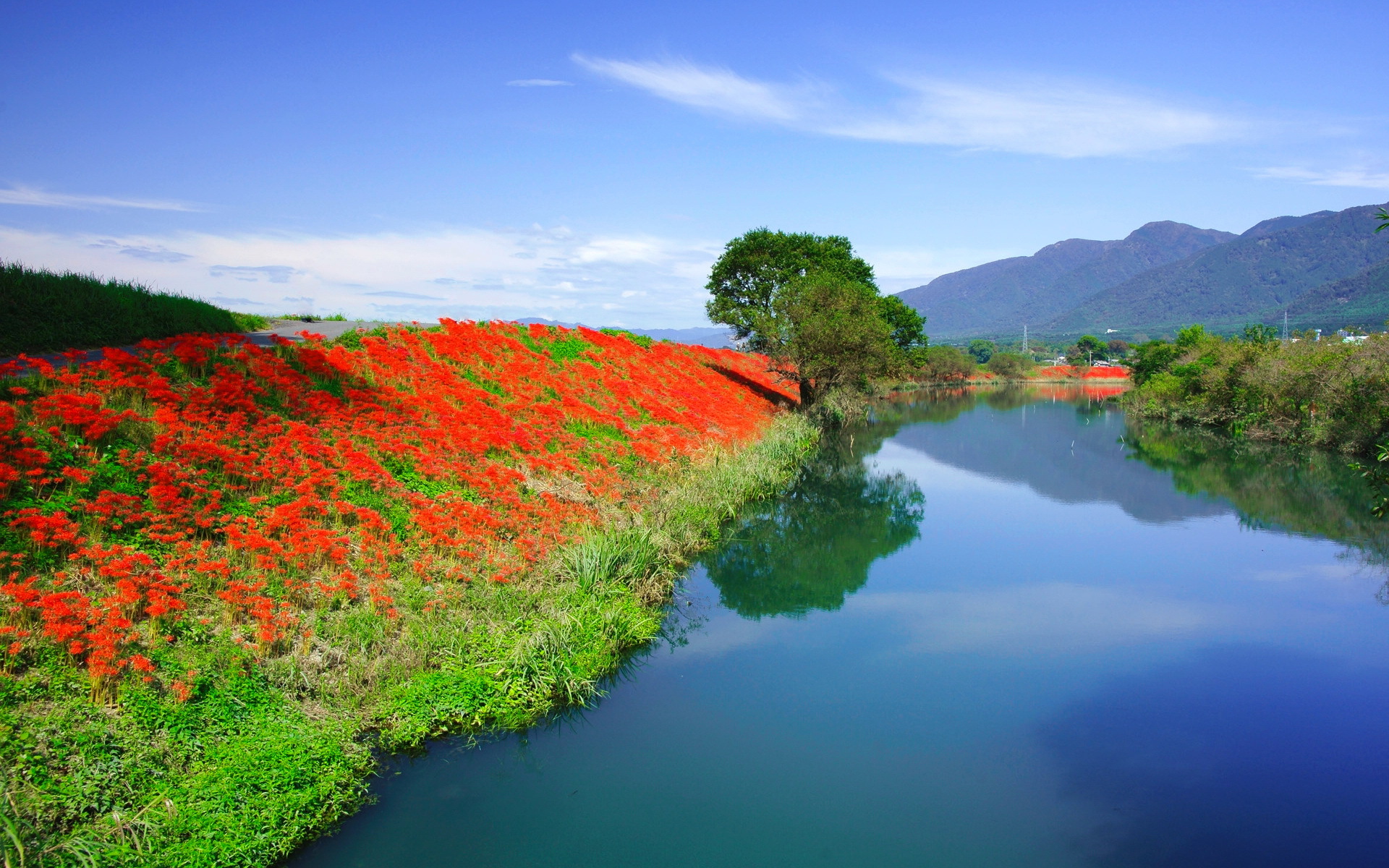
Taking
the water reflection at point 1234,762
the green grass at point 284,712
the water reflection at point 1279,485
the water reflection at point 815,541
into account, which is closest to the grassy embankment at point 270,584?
the green grass at point 284,712

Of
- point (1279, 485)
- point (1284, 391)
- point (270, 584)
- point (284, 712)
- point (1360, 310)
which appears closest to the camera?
point (284, 712)

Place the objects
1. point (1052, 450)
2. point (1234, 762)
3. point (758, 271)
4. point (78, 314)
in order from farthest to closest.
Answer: point (758, 271) → point (1052, 450) → point (78, 314) → point (1234, 762)

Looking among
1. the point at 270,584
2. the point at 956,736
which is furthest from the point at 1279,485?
the point at 270,584

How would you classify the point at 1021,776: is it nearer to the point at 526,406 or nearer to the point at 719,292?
the point at 526,406

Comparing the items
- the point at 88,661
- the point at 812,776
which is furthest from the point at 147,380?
the point at 812,776

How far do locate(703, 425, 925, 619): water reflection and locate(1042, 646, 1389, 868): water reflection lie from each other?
5536 millimetres

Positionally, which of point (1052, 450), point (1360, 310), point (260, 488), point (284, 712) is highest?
point (1360, 310)

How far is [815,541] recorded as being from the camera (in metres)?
18.7

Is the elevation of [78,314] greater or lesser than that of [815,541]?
greater

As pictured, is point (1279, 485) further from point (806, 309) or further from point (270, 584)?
point (270, 584)

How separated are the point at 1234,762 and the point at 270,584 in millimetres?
11007

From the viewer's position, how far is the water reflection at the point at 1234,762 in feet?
23.2

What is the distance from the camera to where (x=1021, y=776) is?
8250 mm

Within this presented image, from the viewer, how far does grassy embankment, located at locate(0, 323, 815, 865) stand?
646cm
